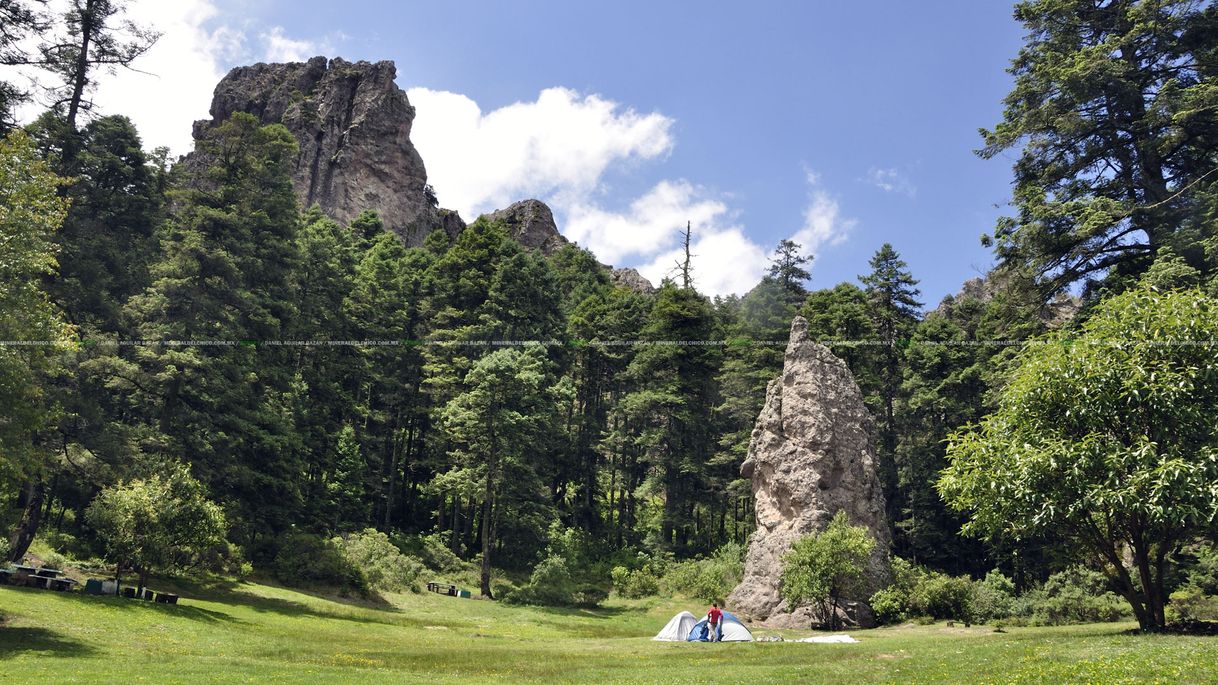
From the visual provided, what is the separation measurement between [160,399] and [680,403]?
31910 mm

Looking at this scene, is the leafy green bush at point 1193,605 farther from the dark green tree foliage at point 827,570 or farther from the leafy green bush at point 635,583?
the leafy green bush at point 635,583

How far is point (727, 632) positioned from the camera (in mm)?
27094

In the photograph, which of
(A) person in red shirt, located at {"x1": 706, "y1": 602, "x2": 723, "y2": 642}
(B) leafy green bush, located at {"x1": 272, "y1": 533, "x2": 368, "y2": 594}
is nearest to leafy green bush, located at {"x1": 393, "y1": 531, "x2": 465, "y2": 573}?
(B) leafy green bush, located at {"x1": 272, "y1": 533, "x2": 368, "y2": 594}

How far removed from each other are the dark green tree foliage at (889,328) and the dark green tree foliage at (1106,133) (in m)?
19.9

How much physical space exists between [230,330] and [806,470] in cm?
3015

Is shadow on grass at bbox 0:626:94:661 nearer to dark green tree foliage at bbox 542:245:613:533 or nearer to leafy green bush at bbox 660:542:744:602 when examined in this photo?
leafy green bush at bbox 660:542:744:602

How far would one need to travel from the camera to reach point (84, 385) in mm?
32062

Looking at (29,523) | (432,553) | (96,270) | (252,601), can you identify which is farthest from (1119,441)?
(96,270)

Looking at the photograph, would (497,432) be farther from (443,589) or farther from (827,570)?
(827,570)

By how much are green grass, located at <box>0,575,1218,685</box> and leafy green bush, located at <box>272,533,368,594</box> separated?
19.4ft

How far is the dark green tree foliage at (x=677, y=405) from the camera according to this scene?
2114 inches

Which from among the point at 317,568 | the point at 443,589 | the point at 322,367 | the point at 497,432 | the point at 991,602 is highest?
the point at 322,367

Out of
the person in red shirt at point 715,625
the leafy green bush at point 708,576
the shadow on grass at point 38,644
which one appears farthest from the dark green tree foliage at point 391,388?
the shadow on grass at point 38,644

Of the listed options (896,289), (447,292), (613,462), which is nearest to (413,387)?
(447,292)
